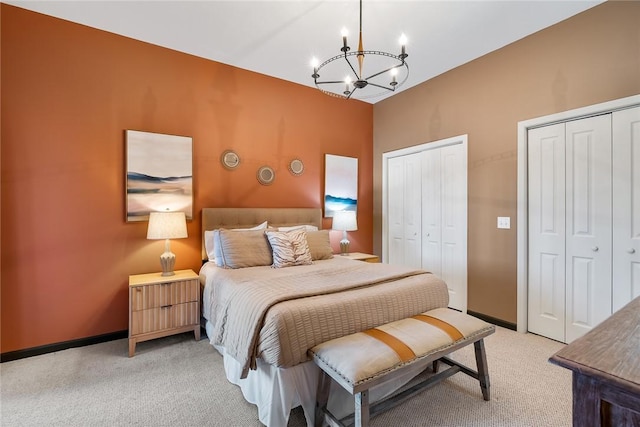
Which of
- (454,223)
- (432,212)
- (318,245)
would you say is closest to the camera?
(318,245)

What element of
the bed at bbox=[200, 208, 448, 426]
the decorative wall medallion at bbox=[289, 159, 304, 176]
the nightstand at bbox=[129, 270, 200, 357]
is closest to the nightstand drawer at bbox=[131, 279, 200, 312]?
the nightstand at bbox=[129, 270, 200, 357]

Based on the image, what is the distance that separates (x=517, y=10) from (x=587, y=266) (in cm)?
230

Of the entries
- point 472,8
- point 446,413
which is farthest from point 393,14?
point 446,413

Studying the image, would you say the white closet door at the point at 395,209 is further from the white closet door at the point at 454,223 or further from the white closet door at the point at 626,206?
the white closet door at the point at 626,206

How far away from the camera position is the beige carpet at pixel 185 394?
1.74 meters

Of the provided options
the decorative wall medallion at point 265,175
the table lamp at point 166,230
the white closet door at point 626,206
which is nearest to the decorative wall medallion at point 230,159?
the decorative wall medallion at point 265,175

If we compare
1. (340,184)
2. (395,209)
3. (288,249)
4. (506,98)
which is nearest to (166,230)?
(288,249)

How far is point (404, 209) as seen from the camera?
168 inches

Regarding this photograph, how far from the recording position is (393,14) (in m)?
2.49

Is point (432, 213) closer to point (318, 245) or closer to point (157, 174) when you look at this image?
point (318, 245)

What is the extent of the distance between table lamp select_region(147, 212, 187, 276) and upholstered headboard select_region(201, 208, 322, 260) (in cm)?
42

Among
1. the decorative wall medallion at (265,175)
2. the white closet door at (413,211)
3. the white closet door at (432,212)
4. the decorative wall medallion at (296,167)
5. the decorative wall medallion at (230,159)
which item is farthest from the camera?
the white closet door at (413,211)

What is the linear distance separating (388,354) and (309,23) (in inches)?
107

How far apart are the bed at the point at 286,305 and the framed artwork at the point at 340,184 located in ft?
4.28
